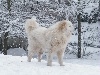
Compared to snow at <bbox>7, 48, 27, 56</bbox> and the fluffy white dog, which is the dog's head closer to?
the fluffy white dog

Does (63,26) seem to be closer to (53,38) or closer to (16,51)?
(53,38)

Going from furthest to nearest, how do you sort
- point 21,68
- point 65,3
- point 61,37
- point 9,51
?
point 9,51
point 65,3
point 61,37
point 21,68

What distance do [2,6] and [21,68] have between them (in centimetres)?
1187

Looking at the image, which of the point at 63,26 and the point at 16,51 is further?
the point at 16,51

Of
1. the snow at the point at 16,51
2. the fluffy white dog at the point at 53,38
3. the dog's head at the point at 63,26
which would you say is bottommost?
the snow at the point at 16,51

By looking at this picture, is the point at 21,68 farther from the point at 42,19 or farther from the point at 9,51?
the point at 9,51

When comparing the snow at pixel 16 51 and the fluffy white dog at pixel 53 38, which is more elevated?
the fluffy white dog at pixel 53 38

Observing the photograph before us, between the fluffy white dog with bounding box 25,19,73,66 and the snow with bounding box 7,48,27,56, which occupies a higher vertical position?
the fluffy white dog with bounding box 25,19,73,66

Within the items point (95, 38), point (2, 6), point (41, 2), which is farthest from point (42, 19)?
point (95, 38)

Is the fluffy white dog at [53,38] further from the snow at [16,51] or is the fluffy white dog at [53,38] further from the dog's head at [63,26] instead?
the snow at [16,51]

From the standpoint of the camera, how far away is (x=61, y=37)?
772 centimetres

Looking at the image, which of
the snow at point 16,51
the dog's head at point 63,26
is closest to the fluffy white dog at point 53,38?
the dog's head at point 63,26

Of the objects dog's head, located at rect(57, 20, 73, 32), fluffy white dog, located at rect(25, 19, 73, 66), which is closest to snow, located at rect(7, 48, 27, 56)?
fluffy white dog, located at rect(25, 19, 73, 66)

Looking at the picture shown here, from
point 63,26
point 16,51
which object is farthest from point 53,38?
point 16,51
